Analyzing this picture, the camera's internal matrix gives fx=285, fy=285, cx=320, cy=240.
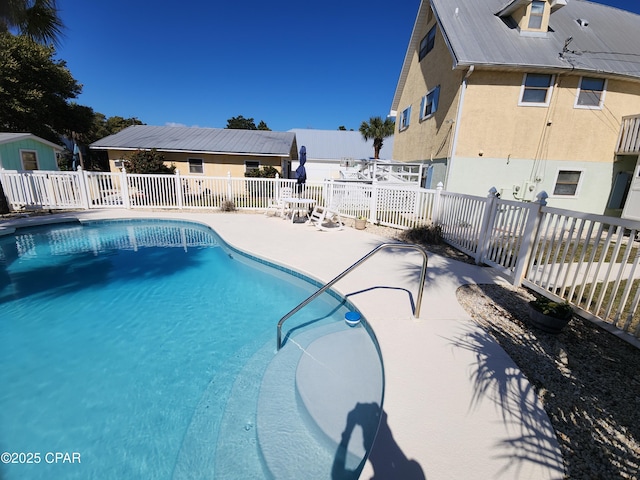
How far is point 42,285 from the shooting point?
5496 mm

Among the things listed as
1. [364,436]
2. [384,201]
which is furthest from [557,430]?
[384,201]

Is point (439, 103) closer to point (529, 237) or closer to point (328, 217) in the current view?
point (328, 217)

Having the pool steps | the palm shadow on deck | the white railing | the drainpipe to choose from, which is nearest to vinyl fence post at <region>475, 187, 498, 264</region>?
the pool steps

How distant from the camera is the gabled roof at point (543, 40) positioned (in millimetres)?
9461

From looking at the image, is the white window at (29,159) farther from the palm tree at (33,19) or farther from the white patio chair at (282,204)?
the white patio chair at (282,204)

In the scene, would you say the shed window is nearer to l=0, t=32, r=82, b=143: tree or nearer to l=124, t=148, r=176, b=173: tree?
l=124, t=148, r=176, b=173: tree

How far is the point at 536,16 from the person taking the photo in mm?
10508

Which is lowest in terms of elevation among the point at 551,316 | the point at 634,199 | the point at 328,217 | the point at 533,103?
the point at 551,316

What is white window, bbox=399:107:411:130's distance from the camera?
49.7 ft

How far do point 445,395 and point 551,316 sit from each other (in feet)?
6.25

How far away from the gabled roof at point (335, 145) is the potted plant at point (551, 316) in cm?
2542

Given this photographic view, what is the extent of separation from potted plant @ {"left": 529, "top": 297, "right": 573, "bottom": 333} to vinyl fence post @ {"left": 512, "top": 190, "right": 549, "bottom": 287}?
131 cm

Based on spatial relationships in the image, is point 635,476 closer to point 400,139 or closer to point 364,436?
point 364,436

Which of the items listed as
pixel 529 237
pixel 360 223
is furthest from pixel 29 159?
pixel 529 237
